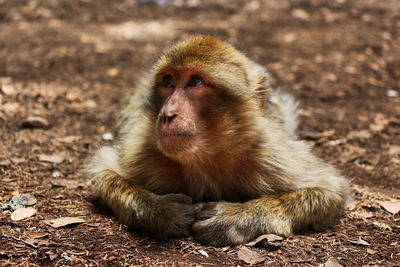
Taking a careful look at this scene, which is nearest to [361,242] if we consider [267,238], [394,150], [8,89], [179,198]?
[267,238]

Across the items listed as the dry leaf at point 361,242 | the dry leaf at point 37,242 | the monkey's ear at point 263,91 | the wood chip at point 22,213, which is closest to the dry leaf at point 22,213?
the wood chip at point 22,213

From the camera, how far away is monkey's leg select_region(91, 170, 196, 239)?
12.3 feet

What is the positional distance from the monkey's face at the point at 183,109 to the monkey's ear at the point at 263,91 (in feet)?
1.99

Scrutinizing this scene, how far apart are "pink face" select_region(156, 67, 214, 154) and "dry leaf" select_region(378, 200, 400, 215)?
6.41 ft

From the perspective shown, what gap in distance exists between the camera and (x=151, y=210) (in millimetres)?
3797

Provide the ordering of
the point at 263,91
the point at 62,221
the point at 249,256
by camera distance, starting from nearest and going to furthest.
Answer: the point at 249,256, the point at 62,221, the point at 263,91

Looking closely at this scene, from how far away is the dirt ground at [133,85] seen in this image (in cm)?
351

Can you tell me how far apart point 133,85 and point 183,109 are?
4368mm

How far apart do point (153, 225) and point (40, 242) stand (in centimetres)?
86

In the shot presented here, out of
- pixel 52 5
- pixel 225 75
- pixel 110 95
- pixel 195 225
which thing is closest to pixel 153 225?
pixel 195 225

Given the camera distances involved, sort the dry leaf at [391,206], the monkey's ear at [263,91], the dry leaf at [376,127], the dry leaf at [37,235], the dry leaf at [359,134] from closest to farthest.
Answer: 1. the dry leaf at [37,235]
2. the monkey's ear at [263,91]
3. the dry leaf at [391,206]
4. the dry leaf at [359,134]
5. the dry leaf at [376,127]

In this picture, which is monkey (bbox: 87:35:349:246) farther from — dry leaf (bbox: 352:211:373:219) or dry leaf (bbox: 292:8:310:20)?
dry leaf (bbox: 292:8:310:20)

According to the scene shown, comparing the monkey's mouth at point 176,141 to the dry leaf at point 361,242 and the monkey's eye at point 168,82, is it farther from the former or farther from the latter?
the dry leaf at point 361,242

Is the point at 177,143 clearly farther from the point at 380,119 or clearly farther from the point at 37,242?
the point at 380,119
